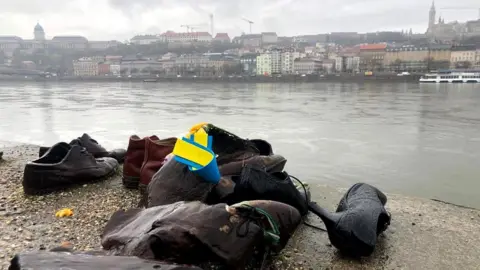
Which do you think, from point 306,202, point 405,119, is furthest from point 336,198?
point 405,119

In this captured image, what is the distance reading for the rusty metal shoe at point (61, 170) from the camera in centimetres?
335

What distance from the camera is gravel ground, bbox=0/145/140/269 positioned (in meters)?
2.49

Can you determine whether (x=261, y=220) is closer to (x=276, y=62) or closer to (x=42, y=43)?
(x=276, y=62)

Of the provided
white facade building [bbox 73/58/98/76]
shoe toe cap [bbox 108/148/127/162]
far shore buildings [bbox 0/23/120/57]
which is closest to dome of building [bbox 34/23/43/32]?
far shore buildings [bbox 0/23/120/57]

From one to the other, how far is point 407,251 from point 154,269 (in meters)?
1.63

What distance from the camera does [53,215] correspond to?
2998 mm

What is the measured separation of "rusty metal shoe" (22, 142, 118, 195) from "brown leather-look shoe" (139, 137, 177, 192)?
68cm

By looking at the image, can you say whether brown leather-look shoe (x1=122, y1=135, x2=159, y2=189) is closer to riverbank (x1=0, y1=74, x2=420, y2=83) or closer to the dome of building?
riverbank (x1=0, y1=74, x2=420, y2=83)

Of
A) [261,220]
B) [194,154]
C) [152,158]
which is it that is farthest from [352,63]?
[261,220]

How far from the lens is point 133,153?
11.9 feet

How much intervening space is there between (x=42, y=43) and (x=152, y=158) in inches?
6137

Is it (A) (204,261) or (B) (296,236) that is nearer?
Answer: (A) (204,261)

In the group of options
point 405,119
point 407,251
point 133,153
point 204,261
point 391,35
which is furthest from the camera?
point 391,35

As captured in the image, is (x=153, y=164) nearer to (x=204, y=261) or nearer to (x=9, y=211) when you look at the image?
(x=9, y=211)
